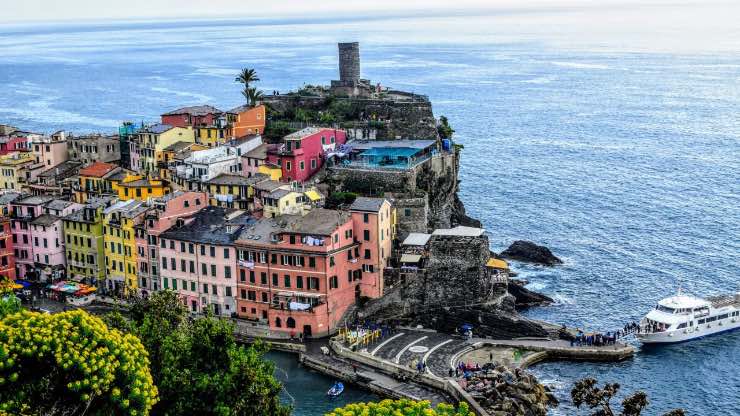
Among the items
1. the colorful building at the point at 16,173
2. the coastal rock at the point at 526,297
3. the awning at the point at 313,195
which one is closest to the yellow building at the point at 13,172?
the colorful building at the point at 16,173

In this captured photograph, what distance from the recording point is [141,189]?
97.4 meters

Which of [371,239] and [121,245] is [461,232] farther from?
[121,245]

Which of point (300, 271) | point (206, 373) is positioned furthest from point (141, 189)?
point (206, 373)

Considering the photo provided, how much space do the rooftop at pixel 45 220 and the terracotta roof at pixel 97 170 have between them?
A: 961 cm

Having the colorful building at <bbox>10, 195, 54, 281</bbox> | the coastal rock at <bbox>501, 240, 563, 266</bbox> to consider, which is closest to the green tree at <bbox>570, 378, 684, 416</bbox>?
the coastal rock at <bbox>501, 240, 563, 266</bbox>

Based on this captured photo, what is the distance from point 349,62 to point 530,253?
3752 cm

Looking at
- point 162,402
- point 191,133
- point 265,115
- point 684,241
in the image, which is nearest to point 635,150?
point 684,241

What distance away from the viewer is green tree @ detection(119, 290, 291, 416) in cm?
5025

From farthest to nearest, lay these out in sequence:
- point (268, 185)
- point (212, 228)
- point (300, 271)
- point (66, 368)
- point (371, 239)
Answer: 1. point (268, 185)
2. point (212, 228)
3. point (371, 239)
4. point (300, 271)
5. point (66, 368)

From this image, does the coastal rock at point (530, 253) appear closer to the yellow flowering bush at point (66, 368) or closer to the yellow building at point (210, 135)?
the yellow building at point (210, 135)

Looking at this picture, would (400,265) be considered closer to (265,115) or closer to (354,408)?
(265,115)

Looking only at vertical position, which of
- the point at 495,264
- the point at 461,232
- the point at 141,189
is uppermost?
the point at 141,189

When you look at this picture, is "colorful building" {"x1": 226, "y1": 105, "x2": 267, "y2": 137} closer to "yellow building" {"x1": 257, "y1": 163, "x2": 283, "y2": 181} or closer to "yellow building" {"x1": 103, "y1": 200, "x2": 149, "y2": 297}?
"yellow building" {"x1": 257, "y1": 163, "x2": 283, "y2": 181}

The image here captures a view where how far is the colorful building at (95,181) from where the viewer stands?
333 feet
